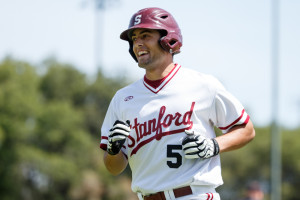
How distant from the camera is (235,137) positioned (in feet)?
16.8

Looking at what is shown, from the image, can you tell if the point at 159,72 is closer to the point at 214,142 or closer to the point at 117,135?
the point at 117,135

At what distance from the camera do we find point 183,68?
18.2 feet

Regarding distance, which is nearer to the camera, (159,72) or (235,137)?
(235,137)


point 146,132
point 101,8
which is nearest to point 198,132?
point 146,132

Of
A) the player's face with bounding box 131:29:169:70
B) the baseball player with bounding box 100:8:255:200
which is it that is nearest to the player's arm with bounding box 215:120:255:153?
the baseball player with bounding box 100:8:255:200

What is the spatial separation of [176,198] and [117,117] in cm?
98

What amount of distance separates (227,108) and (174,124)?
18.2 inches

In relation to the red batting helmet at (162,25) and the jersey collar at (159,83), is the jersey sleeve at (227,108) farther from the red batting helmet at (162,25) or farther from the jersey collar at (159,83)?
the red batting helmet at (162,25)

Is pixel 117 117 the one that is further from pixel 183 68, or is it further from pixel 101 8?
pixel 101 8

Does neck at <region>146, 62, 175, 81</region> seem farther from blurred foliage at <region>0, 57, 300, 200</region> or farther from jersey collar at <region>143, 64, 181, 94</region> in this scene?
blurred foliage at <region>0, 57, 300, 200</region>

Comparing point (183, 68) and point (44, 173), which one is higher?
point (183, 68)

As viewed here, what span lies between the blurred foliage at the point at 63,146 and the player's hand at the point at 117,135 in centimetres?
3404

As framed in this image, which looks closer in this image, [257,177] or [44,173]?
[44,173]

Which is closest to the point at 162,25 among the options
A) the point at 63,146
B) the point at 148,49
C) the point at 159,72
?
the point at 148,49
